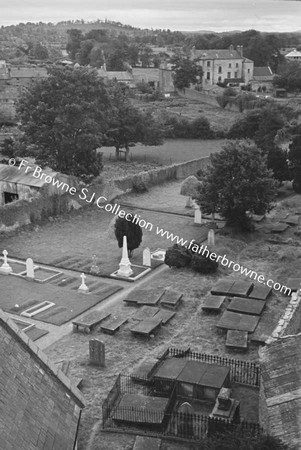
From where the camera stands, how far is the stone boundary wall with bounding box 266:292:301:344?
17328mm

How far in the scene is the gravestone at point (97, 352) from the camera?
18438mm

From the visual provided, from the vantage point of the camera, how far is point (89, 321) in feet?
69.9

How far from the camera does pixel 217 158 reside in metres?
31.8

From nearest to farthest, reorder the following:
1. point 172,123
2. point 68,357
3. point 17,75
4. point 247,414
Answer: point 247,414 → point 68,357 → point 172,123 → point 17,75

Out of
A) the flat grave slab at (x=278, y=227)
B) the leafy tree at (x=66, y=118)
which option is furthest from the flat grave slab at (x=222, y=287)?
the leafy tree at (x=66, y=118)

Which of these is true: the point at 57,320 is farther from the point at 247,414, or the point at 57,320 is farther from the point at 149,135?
the point at 149,135

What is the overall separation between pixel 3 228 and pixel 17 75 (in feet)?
266

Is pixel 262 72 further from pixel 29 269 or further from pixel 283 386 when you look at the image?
pixel 283 386

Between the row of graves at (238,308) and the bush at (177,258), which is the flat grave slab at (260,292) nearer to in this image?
the row of graves at (238,308)

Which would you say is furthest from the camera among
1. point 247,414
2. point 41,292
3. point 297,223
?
point 297,223

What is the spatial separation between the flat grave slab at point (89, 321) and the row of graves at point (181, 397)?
342 centimetres

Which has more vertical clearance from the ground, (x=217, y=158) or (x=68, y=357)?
(x=217, y=158)

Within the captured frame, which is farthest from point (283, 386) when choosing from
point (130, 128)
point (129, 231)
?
point (130, 128)

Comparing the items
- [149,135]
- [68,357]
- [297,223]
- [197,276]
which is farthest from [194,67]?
[68,357]
